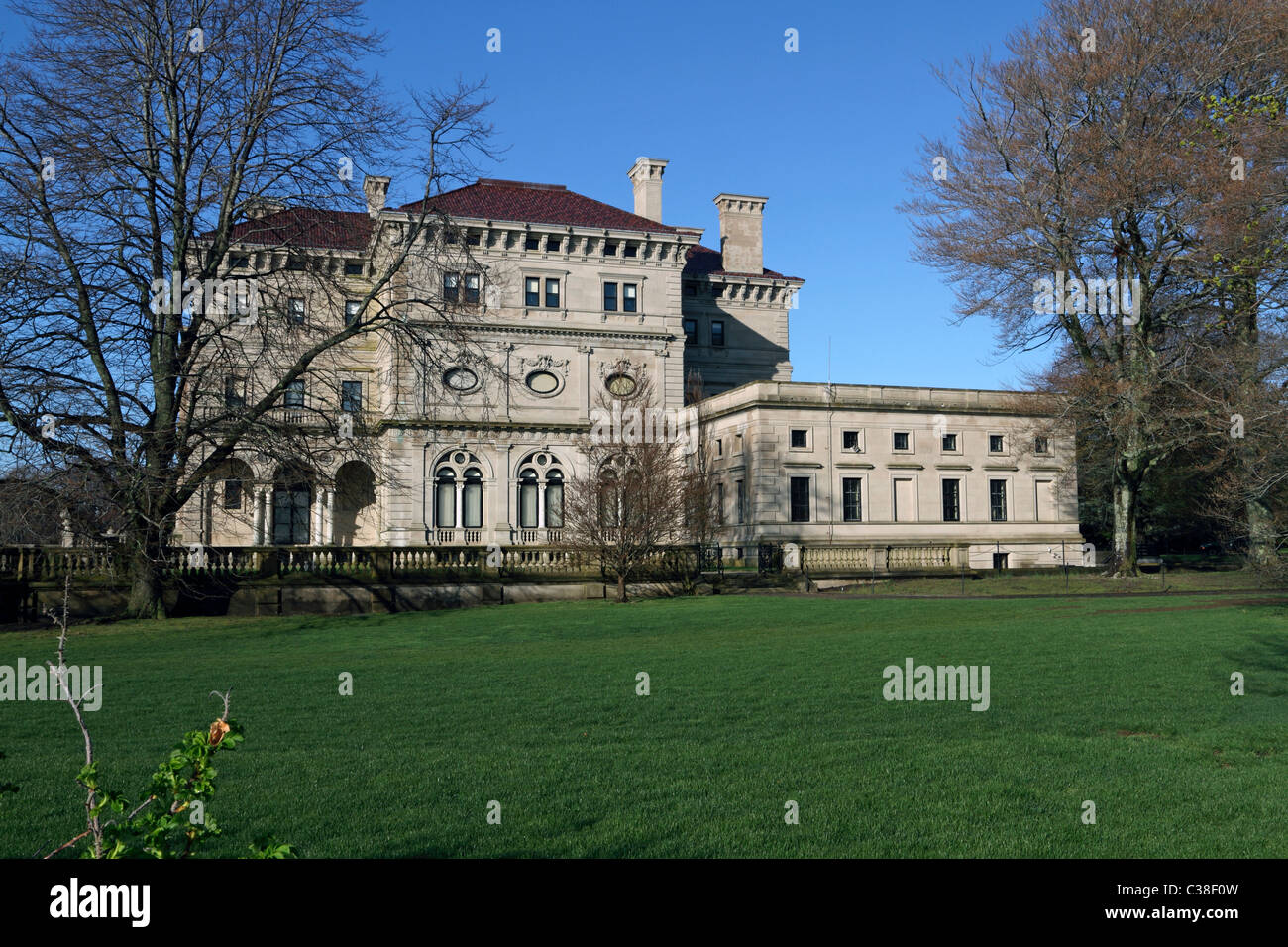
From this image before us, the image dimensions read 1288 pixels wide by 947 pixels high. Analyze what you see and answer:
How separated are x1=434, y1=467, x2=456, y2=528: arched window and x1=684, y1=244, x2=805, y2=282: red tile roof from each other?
22.7 m

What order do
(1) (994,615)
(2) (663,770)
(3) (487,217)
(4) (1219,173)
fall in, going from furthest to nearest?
(3) (487,217)
(4) (1219,173)
(1) (994,615)
(2) (663,770)

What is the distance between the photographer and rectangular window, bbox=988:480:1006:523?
54.4m

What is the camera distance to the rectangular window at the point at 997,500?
54.4 metres

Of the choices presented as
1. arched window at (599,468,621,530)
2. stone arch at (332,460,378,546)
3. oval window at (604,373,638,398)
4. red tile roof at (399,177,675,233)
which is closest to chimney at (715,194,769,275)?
red tile roof at (399,177,675,233)

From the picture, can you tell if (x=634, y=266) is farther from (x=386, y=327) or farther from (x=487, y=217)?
(x=386, y=327)

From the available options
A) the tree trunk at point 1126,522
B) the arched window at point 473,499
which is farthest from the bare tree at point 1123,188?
the arched window at point 473,499

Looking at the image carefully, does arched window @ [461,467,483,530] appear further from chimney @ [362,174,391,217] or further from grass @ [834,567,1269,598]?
grass @ [834,567,1269,598]

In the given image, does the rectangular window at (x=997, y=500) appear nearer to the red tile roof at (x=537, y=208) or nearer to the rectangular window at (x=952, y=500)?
the rectangular window at (x=952, y=500)

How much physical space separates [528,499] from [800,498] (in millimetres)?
14761
